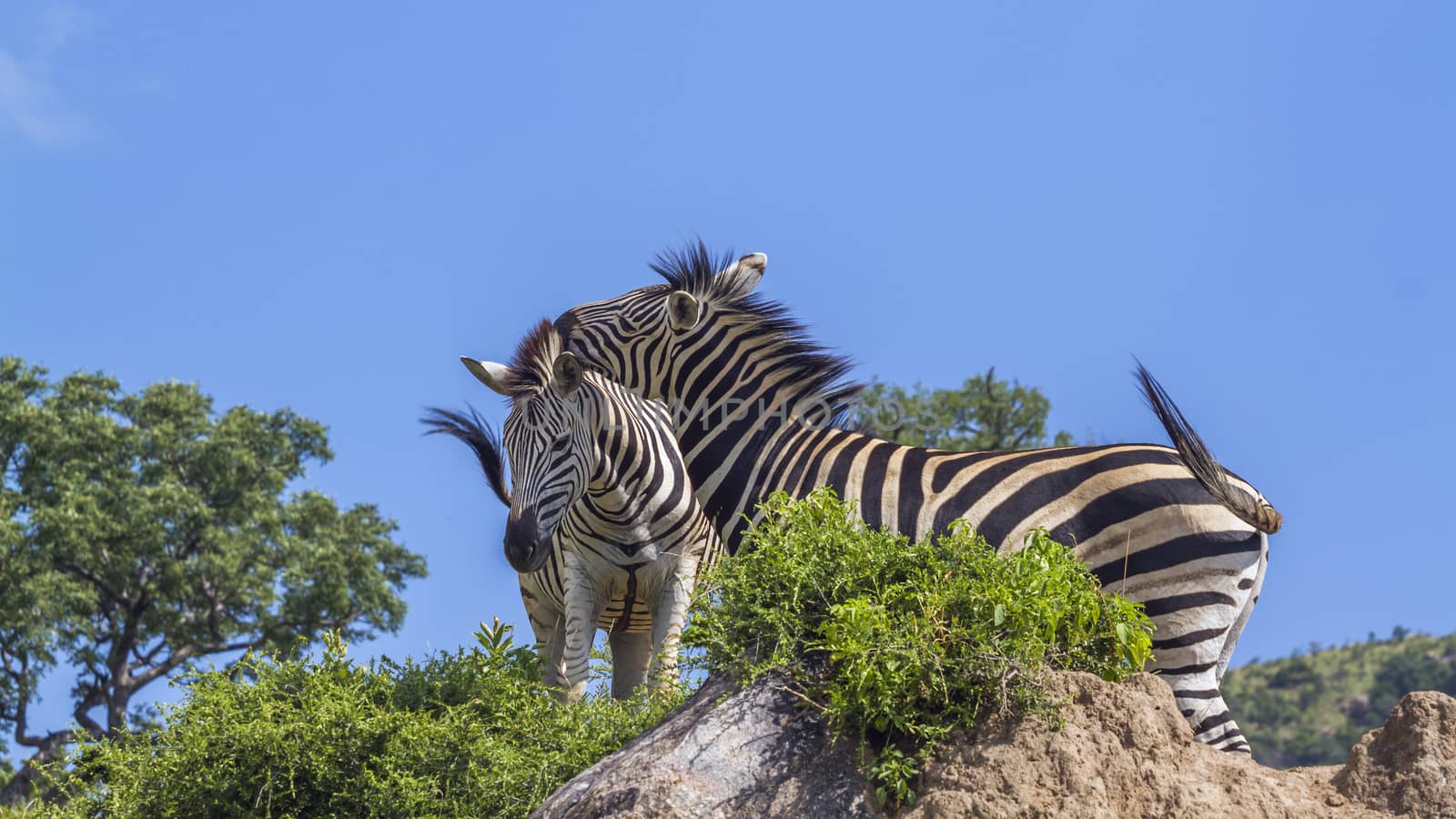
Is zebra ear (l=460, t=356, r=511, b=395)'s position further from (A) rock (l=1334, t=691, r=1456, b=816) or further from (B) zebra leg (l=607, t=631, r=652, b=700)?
(A) rock (l=1334, t=691, r=1456, b=816)

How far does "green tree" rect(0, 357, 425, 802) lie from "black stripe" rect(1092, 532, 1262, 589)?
24.4 meters

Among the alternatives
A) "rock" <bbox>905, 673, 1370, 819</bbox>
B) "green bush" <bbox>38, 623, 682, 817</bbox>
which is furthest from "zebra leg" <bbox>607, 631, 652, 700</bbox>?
"rock" <bbox>905, 673, 1370, 819</bbox>

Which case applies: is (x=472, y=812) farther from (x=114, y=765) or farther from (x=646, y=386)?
(x=646, y=386)

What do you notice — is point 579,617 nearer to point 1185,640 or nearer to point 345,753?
point 345,753

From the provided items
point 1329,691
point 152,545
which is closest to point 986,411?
point 152,545

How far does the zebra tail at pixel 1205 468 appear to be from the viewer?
834 centimetres

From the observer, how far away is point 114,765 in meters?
8.34

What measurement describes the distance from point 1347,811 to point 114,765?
21.4ft

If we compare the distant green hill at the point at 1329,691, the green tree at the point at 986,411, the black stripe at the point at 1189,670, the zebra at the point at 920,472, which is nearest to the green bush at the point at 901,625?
the zebra at the point at 920,472

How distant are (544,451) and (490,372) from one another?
1.11m

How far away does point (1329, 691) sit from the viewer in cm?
10231

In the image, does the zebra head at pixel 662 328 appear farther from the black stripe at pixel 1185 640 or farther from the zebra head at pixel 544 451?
the black stripe at pixel 1185 640

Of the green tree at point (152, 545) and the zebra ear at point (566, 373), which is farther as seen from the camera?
the green tree at point (152, 545)

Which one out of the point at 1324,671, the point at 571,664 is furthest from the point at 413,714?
the point at 1324,671
